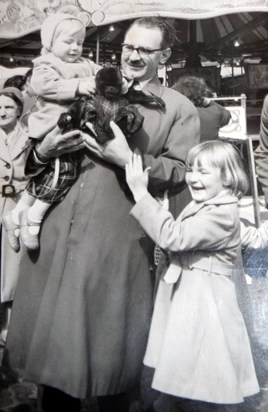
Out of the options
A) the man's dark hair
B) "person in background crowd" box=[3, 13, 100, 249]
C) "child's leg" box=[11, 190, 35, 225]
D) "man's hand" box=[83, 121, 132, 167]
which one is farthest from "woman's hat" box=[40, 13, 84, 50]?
"child's leg" box=[11, 190, 35, 225]

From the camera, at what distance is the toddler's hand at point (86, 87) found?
102 cm

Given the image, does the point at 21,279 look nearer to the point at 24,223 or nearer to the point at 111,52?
the point at 24,223

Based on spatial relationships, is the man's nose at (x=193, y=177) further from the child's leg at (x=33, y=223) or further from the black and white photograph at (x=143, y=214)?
the child's leg at (x=33, y=223)

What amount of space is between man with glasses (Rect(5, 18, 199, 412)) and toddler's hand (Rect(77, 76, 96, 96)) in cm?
10

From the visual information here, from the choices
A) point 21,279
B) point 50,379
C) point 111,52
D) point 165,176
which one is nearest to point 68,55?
point 111,52

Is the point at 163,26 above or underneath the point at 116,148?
above

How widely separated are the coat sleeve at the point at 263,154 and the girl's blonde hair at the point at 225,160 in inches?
5.5

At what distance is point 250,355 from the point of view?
1040 millimetres

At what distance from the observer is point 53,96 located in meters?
1.06

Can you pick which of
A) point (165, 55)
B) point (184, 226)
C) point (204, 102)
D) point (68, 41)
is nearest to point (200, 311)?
point (184, 226)

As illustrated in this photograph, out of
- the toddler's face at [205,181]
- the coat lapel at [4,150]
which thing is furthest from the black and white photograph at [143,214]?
the coat lapel at [4,150]

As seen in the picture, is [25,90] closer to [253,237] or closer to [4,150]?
[4,150]

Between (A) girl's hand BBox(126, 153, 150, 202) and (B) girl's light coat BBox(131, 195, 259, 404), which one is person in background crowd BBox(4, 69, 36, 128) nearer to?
(A) girl's hand BBox(126, 153, 150, 202)

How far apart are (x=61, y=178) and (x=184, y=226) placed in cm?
32
